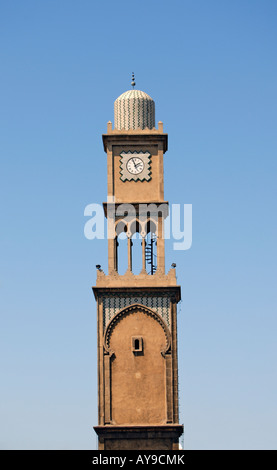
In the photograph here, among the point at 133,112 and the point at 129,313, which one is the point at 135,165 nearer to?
the point at 133,112

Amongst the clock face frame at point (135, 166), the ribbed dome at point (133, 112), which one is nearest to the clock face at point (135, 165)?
the clock face frame at point (135, 166)

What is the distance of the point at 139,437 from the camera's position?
81875 mm

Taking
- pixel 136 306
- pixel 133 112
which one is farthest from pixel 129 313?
pixel 133 112

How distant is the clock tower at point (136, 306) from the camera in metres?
82.3

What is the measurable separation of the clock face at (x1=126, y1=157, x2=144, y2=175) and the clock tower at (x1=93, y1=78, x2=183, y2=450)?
0.21ft

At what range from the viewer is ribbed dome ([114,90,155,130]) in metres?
88.5

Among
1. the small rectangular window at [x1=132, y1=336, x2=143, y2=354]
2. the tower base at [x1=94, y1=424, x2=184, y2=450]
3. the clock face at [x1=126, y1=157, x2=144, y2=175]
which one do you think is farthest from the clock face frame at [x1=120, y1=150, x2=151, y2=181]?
the tower base at [x1=94, y1=424, x2=184, y2=450]

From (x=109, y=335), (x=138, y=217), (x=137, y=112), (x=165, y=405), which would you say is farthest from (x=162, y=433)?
(x=137, y=112)

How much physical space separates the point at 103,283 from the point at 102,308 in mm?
1580

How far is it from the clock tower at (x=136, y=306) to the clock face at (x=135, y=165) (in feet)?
0.21

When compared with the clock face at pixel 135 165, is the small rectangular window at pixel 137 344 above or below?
below

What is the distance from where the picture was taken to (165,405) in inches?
3250

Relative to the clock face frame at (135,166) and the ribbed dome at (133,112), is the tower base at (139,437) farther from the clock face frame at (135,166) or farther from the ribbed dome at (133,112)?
the ribbed dome at (133,112)
